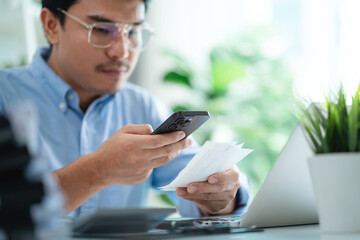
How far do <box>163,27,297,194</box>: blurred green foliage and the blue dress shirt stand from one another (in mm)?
1751

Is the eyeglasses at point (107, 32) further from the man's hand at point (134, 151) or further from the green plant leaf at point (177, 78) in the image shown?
the green plant leaf at point (177, 78)

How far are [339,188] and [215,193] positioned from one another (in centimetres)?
54

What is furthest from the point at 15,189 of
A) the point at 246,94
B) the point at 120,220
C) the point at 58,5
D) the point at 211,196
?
the point at 246,94

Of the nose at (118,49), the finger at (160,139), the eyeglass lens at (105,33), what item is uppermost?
the eyeglass lens at (105,33)

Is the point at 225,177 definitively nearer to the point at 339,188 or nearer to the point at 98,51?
the point at 339,188

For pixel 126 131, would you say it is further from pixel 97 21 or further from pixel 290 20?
pixel 290 20

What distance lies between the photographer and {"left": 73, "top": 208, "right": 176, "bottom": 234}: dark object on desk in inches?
28.0

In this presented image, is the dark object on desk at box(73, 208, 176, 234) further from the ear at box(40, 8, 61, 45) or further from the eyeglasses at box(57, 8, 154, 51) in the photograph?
the ear at box(40, 8, 61, 45)

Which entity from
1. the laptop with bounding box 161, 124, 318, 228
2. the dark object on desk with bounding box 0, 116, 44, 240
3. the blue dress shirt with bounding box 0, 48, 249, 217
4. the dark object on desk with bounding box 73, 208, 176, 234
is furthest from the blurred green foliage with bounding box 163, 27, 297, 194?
the dark object on desk with bounding box 0, 116, 44, 240

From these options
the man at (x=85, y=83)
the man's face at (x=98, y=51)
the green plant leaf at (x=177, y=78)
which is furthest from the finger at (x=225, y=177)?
the green plant leaf at (x=177, y=78)

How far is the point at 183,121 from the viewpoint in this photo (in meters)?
1.06

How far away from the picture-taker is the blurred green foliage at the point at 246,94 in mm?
3580

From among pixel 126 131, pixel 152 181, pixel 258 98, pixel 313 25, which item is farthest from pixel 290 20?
pixel 126 131

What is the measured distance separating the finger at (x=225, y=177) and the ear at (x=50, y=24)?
3.01 ft
